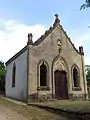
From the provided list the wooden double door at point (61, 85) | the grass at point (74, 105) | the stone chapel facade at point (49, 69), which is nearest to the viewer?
the grass at point (74, 105)

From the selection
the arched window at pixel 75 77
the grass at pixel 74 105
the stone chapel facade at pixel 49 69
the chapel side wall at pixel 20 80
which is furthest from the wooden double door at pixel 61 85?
the grass at pixel 74 105

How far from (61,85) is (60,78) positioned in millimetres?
749

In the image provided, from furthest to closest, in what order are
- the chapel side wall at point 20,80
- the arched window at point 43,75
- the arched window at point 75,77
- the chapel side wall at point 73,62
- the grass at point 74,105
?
the arched window at point 75,77
the chapel side wall at point 73,62
the arched window at point 43,75
the chapel side wall at point 20,80
the grass at point 74,105

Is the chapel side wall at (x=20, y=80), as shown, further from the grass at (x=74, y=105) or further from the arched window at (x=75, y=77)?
the arched window at (x=75, y=77)

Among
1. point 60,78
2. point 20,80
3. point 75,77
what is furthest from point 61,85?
point 20,80

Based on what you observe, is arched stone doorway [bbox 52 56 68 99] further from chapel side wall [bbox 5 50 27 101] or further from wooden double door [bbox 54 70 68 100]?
chapel side wall [bbox 5 50 27 101]

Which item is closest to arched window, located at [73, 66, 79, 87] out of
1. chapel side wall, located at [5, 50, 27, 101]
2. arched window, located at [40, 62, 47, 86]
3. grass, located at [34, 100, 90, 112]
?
arched window, located at [40, 62, 47, 86]

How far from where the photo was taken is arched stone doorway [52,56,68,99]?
20891 millimetres

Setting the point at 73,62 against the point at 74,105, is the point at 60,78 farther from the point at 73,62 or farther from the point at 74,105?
the point at 74,105

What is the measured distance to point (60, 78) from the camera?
21.6 metres

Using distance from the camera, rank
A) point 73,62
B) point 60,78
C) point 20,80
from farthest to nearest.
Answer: point 73,62 → point 60,78 → point 20,80

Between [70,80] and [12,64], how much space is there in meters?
7.49

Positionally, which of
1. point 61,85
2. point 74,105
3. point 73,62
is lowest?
point 74,105

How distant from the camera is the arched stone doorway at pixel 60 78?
68.5 ft
